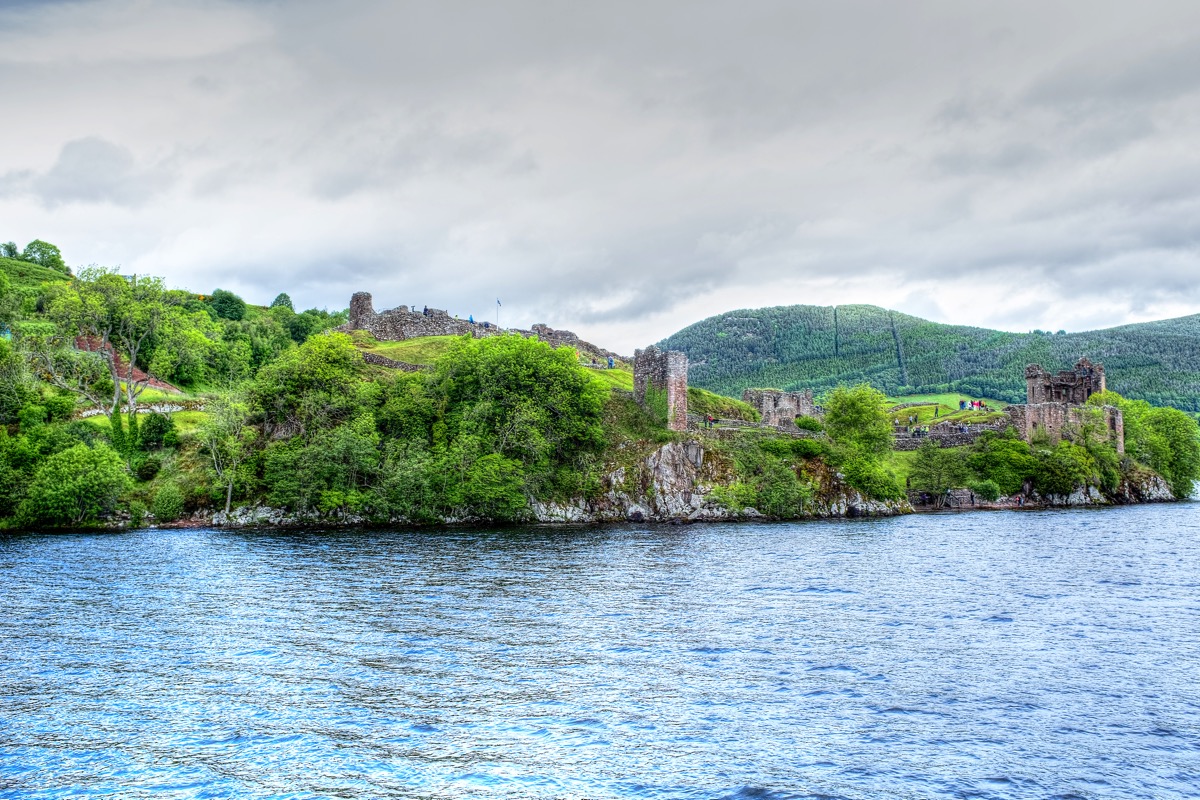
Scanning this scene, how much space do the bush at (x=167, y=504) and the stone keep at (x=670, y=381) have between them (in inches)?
1672

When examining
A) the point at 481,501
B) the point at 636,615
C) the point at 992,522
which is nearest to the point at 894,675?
the point at 636,615

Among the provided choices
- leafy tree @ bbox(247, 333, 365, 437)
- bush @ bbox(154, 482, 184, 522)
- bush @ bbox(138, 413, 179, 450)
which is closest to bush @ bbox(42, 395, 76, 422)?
bush @ bbox(138, 413, 179, 450)

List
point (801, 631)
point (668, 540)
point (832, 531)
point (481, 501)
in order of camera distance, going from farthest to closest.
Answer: point (481, 501) → point (832, 531) → point (668, 540) → point (801, 631)

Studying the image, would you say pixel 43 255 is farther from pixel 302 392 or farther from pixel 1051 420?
pixel 1051 420

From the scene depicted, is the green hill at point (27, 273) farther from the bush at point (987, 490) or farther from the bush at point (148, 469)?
the bush at point (987, 490)

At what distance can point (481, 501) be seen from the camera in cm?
6762

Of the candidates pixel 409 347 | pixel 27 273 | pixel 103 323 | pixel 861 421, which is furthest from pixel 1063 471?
pixel 27 273

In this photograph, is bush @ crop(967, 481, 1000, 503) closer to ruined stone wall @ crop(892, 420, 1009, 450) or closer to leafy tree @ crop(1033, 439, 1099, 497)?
leafy tree @ crop(1033, 439, 1099, 497)

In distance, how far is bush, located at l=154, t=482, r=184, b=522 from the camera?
209ft

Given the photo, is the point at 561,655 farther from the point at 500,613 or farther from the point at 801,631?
the point at 801,631

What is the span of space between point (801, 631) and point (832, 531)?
36.7 metres

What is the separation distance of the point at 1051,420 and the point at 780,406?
35.2 m

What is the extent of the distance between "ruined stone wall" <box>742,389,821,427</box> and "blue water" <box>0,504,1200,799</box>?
55152mm

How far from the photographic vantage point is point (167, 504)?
6384 centimetres
